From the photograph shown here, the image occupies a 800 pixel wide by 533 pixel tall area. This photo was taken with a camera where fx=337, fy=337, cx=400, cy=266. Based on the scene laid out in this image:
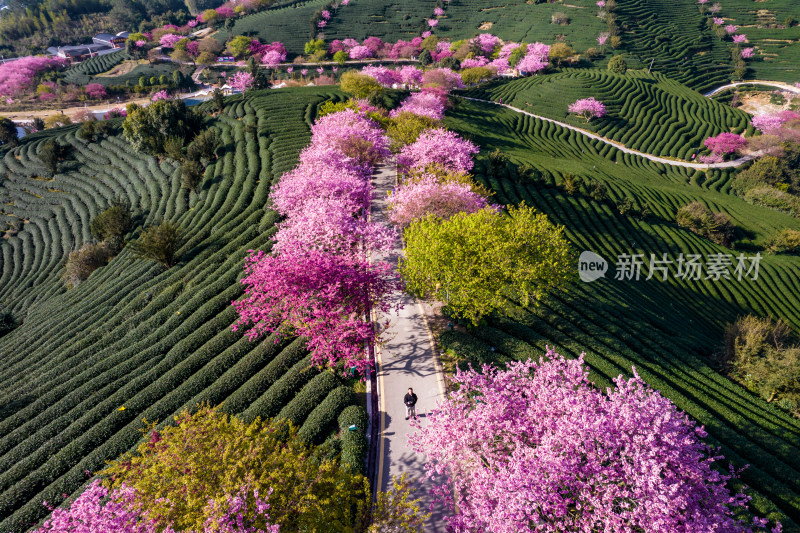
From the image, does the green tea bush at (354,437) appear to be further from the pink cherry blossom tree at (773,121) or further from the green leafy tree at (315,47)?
the green leafy tree at (315,47)

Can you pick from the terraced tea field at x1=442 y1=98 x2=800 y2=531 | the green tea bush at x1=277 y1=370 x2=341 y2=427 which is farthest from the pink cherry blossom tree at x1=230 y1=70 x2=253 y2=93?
the green tea bush at x1=277 y1=370 x2=341 y2=427

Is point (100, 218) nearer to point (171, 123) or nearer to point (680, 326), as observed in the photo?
point (171, 123)

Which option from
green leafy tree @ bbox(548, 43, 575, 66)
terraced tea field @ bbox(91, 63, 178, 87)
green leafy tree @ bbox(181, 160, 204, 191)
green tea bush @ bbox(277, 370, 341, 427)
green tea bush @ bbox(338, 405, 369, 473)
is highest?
terraced tea field @ bbox(91, 63, 178, 87)

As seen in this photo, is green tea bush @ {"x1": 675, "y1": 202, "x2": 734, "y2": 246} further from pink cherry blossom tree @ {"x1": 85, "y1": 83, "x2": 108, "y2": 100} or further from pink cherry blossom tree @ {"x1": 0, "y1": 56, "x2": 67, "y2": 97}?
pink cherry blossom tree @ {"x1": 0, "y1": 56, "x2": 67, "y2": 97}

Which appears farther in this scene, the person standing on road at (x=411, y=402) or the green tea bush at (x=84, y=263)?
the green tea bush at (x=84, y=263)

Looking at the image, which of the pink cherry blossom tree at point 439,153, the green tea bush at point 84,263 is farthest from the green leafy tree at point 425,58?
the green tea bush at point 84,263
